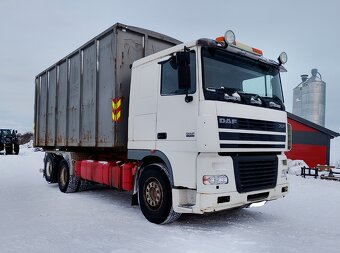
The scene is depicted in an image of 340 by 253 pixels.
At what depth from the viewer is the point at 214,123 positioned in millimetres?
4652

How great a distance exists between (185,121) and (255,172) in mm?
1509

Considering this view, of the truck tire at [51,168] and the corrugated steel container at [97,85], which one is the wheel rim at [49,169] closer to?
the truck tire at [51,168]

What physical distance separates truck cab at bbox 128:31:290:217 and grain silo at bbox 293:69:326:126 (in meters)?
33.1

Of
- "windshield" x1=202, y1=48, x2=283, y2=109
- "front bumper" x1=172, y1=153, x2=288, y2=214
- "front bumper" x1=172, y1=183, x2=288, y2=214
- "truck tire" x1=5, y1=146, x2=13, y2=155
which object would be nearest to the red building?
"windshield" x1=202, y1=48, x2=283, y2=109

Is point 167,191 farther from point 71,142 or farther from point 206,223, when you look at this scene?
point 71,142

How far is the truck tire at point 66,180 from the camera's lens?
8.48m

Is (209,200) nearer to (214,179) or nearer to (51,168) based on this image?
(214,179)

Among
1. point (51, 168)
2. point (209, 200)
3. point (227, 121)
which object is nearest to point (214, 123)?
point (227, 121)

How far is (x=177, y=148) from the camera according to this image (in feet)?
16.6

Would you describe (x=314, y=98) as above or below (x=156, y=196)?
above

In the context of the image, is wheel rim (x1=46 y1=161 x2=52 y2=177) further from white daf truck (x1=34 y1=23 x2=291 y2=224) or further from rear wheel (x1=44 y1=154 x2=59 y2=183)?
white daf truck (x1=34 y1=23 x2=291 y2=224)

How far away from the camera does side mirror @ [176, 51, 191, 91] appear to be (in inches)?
188

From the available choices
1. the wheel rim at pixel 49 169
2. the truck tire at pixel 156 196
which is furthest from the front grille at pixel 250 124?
the wheel rim at pixel 49 169

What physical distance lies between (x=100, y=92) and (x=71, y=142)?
2.21 m
